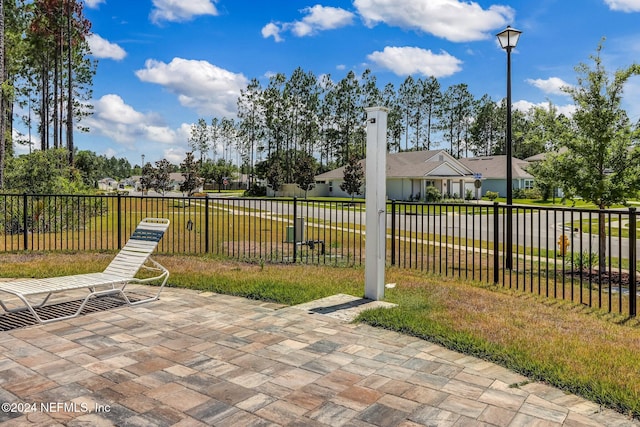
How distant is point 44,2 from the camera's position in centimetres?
2184

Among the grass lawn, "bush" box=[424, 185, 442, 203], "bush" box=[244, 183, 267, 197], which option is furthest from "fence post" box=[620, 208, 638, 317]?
"bush" box=[244, 183, 267, 197]

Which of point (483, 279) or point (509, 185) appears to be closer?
point (483, 279)

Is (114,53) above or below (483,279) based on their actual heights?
above

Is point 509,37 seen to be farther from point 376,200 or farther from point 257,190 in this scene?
point 257,190

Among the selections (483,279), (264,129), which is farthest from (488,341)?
(264,129)

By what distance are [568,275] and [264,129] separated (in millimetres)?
52117

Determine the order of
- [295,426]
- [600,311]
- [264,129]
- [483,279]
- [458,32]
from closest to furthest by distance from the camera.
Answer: [295,426] → [600,311] → [483,279] → [458,32] → [264,129]

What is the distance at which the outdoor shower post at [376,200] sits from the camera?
537 centimetres

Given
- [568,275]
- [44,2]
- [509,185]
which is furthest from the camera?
[44,2]

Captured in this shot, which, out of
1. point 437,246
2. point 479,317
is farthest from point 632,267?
point 437,246

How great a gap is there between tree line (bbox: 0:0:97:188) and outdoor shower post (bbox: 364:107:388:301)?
38.1ft

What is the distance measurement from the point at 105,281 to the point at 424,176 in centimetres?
3371

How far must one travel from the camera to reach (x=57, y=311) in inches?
192

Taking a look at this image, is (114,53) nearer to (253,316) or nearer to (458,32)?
(458,32)
